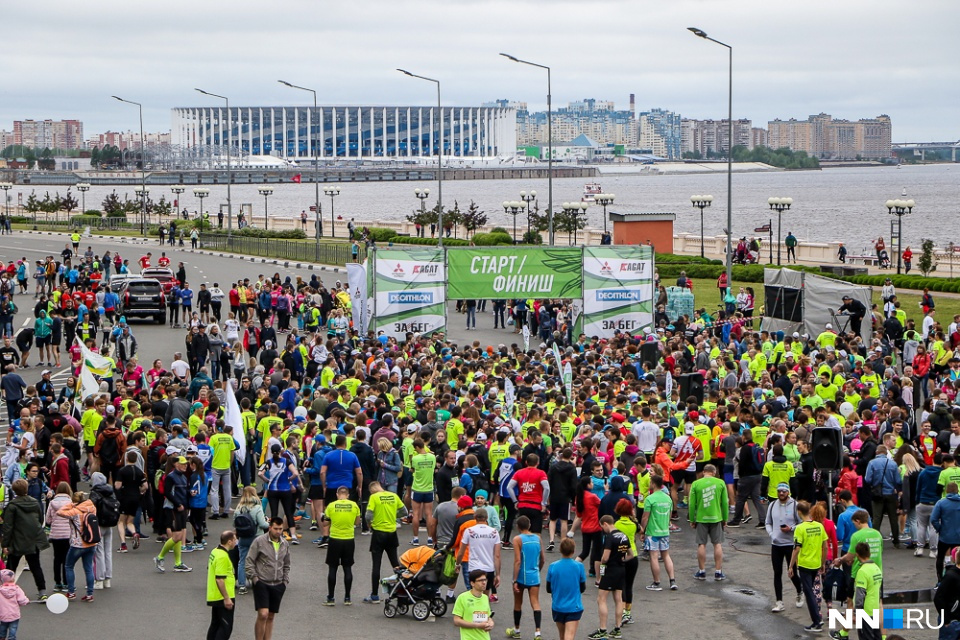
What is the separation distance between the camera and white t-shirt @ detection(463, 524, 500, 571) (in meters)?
13.0

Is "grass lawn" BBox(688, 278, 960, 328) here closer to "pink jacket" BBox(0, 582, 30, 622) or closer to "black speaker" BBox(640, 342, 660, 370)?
"black speaker" BBox(640, 342, 660, 370)

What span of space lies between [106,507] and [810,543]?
7930mm

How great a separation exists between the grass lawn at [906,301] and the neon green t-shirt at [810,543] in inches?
921

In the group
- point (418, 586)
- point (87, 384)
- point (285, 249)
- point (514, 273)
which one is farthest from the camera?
point (285, 249)

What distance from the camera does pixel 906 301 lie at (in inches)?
1580

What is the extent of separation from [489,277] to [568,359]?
8.64 m

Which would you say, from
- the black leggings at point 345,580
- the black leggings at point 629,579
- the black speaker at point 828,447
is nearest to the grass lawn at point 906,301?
the black speaker at point 828,447

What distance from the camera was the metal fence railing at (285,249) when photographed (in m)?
58.8

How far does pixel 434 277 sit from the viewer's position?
31625mm

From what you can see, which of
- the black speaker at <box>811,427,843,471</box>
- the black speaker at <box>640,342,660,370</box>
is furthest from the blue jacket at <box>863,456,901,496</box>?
the black speaker at <box>640,342,660,370</box>

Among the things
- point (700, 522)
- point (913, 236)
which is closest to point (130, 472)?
point (700, 522)

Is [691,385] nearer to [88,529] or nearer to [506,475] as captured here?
[506,475]

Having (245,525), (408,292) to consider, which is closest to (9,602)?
(245,525)

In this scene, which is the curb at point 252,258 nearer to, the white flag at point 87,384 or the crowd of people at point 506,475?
the crowd of people at point 506,475
